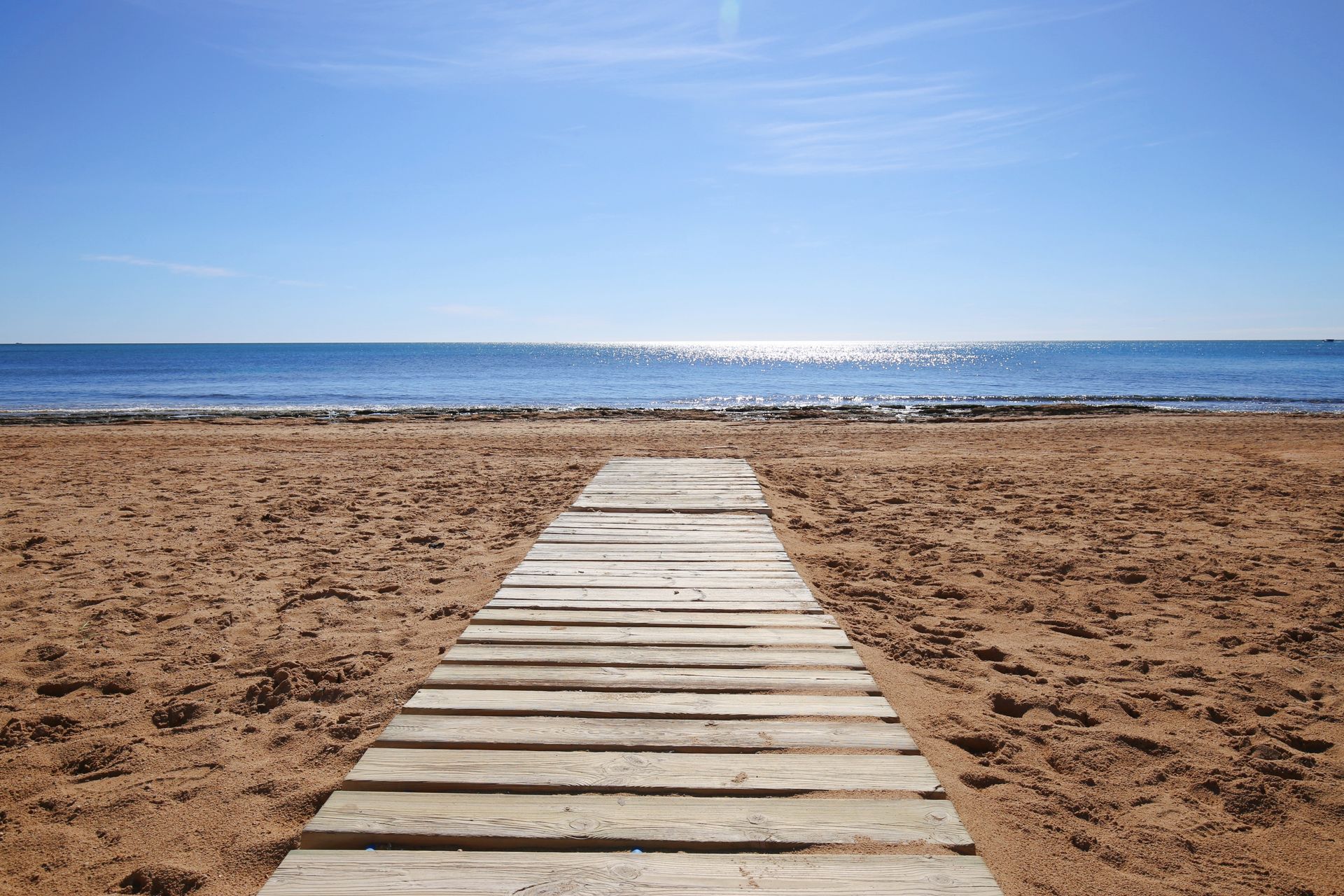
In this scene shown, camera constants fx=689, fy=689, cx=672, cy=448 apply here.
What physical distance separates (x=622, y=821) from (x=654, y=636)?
135cm

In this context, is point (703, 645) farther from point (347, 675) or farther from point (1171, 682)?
point (1171, 682)

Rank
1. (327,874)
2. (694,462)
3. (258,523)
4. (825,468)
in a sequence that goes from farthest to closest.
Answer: (825,468) < (694,462) < (258,523) < (327,874)

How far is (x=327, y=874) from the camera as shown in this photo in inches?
67.2

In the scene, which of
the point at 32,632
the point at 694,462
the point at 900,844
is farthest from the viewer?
the point at 694,462

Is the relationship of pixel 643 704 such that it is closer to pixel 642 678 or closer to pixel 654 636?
pixel 642 678

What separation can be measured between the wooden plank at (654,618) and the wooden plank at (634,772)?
1.15m

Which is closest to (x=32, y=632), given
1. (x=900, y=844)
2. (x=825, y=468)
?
(x=900, y=844)

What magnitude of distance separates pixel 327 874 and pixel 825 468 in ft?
30.6

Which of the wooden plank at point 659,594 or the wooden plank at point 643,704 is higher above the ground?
the wooden plank at point 659,594

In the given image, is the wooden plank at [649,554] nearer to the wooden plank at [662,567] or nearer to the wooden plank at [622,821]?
the wooden plank at [662,567]

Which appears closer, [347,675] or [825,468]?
[347,675]

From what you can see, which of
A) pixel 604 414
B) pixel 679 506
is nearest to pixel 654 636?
pixel 679 506

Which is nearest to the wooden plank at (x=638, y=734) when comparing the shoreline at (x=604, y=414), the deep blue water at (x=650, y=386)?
the shoreline at (x=604, y=414)

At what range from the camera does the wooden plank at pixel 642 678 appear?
271 centimetres
